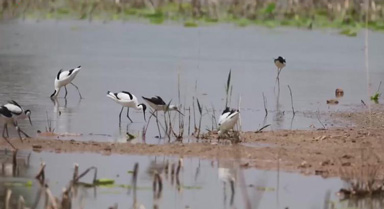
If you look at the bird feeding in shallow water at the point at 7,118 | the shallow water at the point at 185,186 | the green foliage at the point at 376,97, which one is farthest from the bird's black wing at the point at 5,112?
the green foliage at the point at 376,97

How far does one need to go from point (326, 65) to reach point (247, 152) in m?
11.8

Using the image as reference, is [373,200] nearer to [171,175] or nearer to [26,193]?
[171,175]

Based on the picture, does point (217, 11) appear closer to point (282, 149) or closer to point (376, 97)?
point (376, 97)

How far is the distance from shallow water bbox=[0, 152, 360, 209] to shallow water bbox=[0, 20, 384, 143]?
5.51 ft

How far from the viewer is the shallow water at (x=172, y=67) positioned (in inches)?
617

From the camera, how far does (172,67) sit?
21.8 m

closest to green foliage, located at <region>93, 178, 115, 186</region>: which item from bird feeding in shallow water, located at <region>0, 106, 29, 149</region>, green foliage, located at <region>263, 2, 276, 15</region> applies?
bird feeding in shallow water, located at <region>0, 106, 29, 149</region>

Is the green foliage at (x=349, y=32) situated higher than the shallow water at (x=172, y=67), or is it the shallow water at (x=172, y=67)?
the green foliage at (x=349, y=32)

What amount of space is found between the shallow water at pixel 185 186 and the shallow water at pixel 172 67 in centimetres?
168

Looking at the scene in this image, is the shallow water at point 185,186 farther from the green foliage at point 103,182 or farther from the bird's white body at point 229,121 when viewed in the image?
the bird's white body at point 229,121

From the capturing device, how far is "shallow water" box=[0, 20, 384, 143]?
15.7m

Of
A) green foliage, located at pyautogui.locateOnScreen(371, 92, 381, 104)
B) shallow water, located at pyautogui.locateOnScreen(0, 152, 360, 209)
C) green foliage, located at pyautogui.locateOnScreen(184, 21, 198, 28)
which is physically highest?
green foliage, located at pyautogui.locateOnScreen(184, 21, 198, 28)

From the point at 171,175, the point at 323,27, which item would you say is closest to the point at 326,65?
the point at 323,27

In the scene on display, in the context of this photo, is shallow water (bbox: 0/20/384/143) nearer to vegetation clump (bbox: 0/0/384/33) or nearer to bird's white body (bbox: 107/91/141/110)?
bird's white body (bbox: 107/91/141/110)
